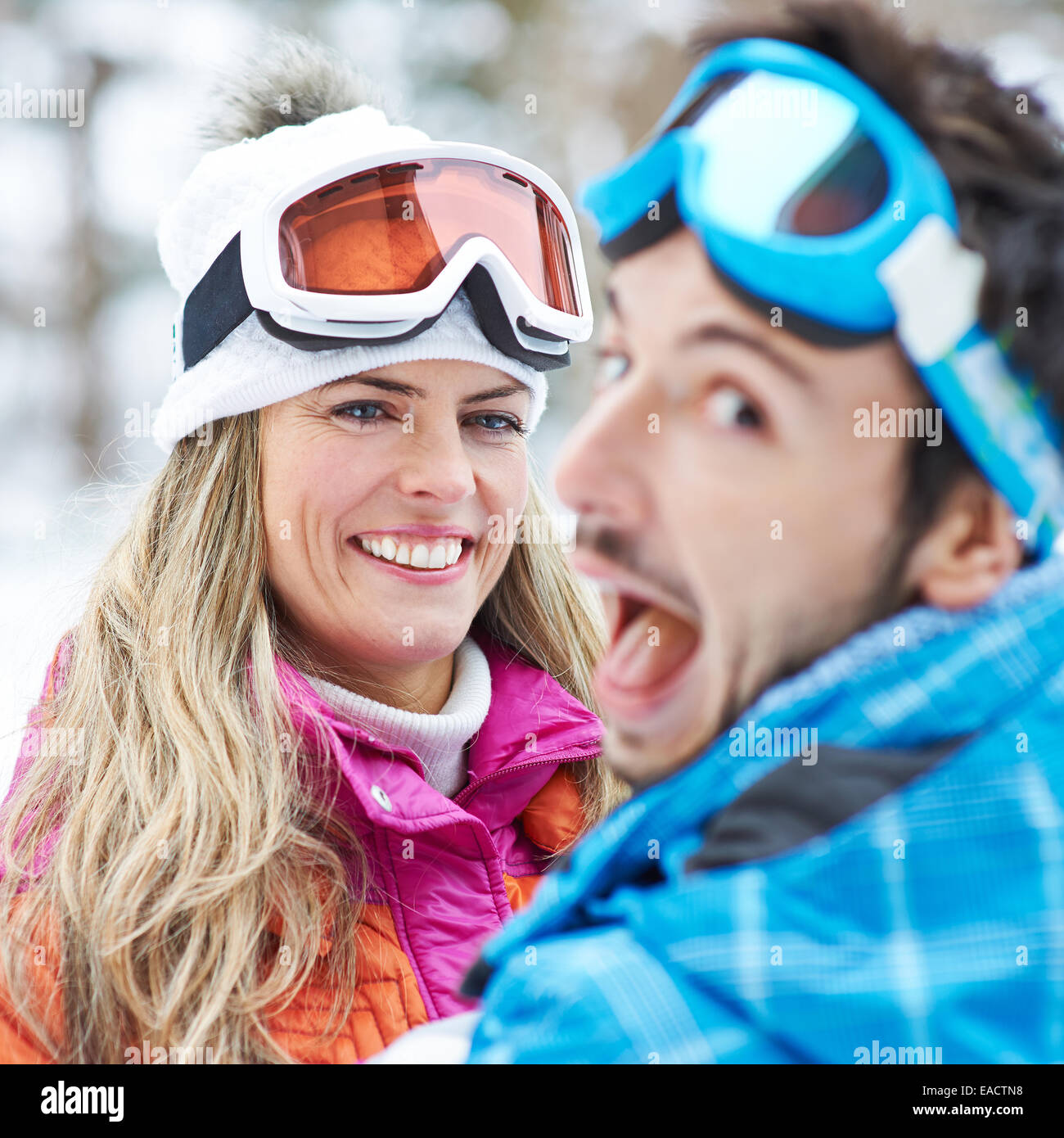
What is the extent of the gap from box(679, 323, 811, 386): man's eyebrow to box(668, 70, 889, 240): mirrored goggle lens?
0.07m

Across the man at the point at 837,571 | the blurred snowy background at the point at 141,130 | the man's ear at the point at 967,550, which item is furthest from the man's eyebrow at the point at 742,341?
the blurred snowy background at the point at 141,130

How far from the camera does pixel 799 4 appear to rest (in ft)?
2.72

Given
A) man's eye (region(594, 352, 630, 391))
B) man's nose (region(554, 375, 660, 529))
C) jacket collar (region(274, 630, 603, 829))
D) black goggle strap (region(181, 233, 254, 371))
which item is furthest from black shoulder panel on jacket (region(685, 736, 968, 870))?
black goggle strap (region(181, 233, 254, 371))

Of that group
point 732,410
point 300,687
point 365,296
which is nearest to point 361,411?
point 365,296

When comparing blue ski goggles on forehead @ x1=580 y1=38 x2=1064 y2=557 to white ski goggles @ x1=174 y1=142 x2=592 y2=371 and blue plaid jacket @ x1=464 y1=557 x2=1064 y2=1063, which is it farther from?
white ski goggles @ x1=174 y1=142 x2=592 y2=371

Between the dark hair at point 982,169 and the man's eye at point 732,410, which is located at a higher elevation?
the dark hair at point 982,169

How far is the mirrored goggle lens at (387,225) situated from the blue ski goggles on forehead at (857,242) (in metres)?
0.86

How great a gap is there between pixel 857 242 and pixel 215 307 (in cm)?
123

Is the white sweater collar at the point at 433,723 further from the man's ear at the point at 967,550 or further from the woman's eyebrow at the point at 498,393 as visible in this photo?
the man's ear at the point at 967,550

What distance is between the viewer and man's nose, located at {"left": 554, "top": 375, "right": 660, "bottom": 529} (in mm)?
796

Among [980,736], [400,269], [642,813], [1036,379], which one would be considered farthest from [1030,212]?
[400,269]

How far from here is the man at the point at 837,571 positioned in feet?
2.39

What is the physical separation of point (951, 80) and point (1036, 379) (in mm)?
231
